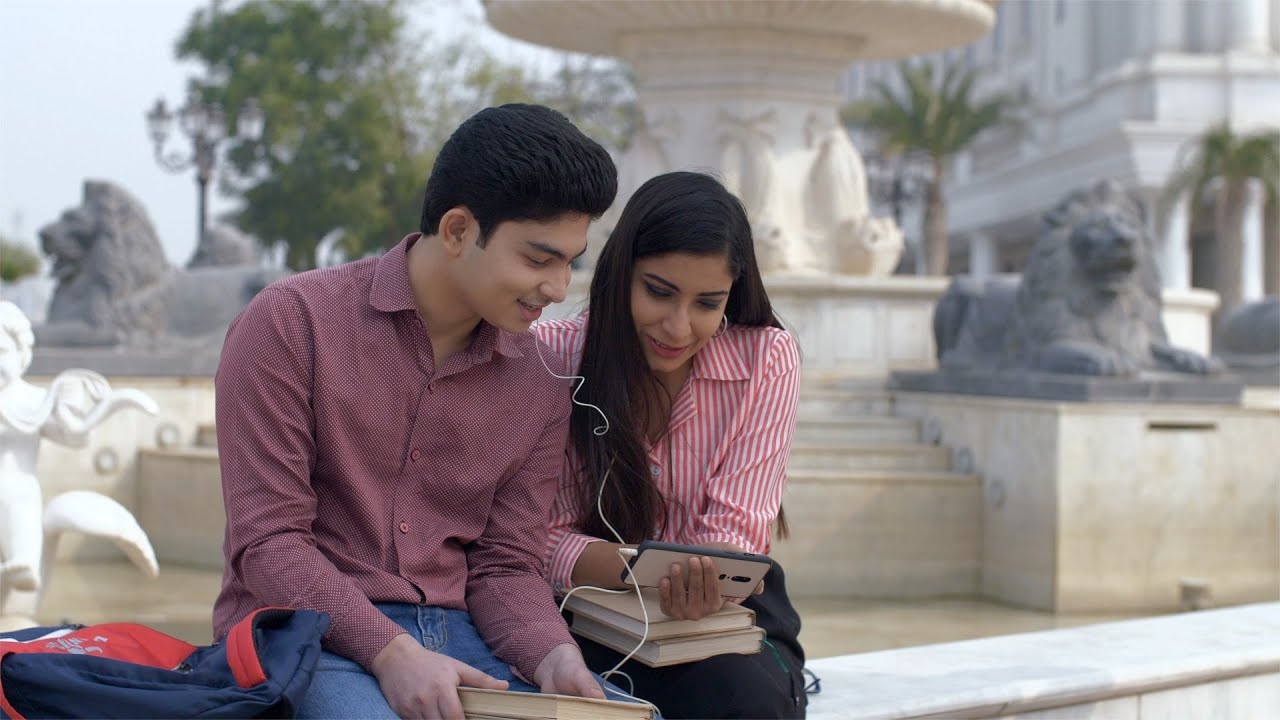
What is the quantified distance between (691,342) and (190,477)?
282 inches

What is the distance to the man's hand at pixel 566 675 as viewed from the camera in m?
2.85

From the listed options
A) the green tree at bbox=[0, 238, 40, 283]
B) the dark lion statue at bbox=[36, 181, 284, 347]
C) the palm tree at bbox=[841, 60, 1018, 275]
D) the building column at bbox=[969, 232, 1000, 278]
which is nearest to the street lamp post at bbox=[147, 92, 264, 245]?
the dark lion statue at bbox=[36, 181, 284, 347]

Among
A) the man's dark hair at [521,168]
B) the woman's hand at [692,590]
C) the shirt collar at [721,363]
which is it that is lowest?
the woman's hand at [692,590]

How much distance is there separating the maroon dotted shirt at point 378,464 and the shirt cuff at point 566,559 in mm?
108

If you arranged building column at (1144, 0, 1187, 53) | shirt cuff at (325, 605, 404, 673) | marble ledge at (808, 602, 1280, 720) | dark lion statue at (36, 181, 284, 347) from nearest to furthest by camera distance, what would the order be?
1. shirt cuff at (325, 605, 404, 673)
2. marble ledge at (808, 602, 1280, 720)
3. dark lion statue at (36, 181, 284, 347)
4. building column at (1144, 0, 1187, 53)

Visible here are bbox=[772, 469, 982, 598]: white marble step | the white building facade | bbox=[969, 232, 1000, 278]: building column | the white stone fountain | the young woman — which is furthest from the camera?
bbox=[969, 232, 1000, 278]: building column

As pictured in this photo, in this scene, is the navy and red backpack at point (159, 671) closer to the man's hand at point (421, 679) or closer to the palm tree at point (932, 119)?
the man's hand at point (421, 679)

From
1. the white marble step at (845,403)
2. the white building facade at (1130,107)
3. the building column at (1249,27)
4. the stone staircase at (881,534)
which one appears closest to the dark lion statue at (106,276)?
the white marble step at (845,403)

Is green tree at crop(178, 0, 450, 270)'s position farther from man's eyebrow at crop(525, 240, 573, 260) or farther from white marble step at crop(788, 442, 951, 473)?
man's eyebrow at crop(525, 240, 573, 260)

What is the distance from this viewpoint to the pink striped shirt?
329cm

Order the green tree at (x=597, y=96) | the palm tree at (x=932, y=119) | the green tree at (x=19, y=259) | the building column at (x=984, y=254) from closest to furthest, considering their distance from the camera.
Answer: the green tree at (x=597, y=96) → the palm tree at (x=932, y=119) → the building column at (x=984, y=254) → the green tree at (x=19, y=259)

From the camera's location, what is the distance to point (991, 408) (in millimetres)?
9156

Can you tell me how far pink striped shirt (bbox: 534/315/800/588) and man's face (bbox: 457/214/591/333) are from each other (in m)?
0.44

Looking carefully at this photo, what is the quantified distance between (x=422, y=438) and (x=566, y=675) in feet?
1.69
